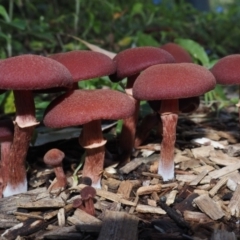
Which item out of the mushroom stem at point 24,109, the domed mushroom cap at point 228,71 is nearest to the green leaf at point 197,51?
the domed mushroom cap at point 228,71

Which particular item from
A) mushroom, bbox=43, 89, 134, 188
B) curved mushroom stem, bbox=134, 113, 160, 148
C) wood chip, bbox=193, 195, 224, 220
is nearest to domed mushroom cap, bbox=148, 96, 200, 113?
curved mushroom stem, bbox=134, 113, 160, 148

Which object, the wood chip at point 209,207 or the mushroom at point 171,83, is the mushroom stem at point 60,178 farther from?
the wood chip at point 209,207

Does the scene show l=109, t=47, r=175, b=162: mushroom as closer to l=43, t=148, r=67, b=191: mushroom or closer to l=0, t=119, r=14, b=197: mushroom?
l=43, t=148, r=67, b=191: mushroom

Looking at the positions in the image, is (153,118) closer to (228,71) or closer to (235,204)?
(228,71)

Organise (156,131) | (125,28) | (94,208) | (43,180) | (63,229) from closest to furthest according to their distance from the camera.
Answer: (63,229) < (94,208) < (43,180) < (156,131) < (125,28)

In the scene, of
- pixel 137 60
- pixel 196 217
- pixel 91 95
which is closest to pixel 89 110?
pixel 91 95

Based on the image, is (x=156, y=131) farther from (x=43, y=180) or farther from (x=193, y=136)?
(x=43, y=180)

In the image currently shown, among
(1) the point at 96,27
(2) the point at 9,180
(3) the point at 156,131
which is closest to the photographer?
(2) the point at 9,180

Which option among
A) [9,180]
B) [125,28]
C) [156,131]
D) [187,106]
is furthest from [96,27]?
[9,180]
